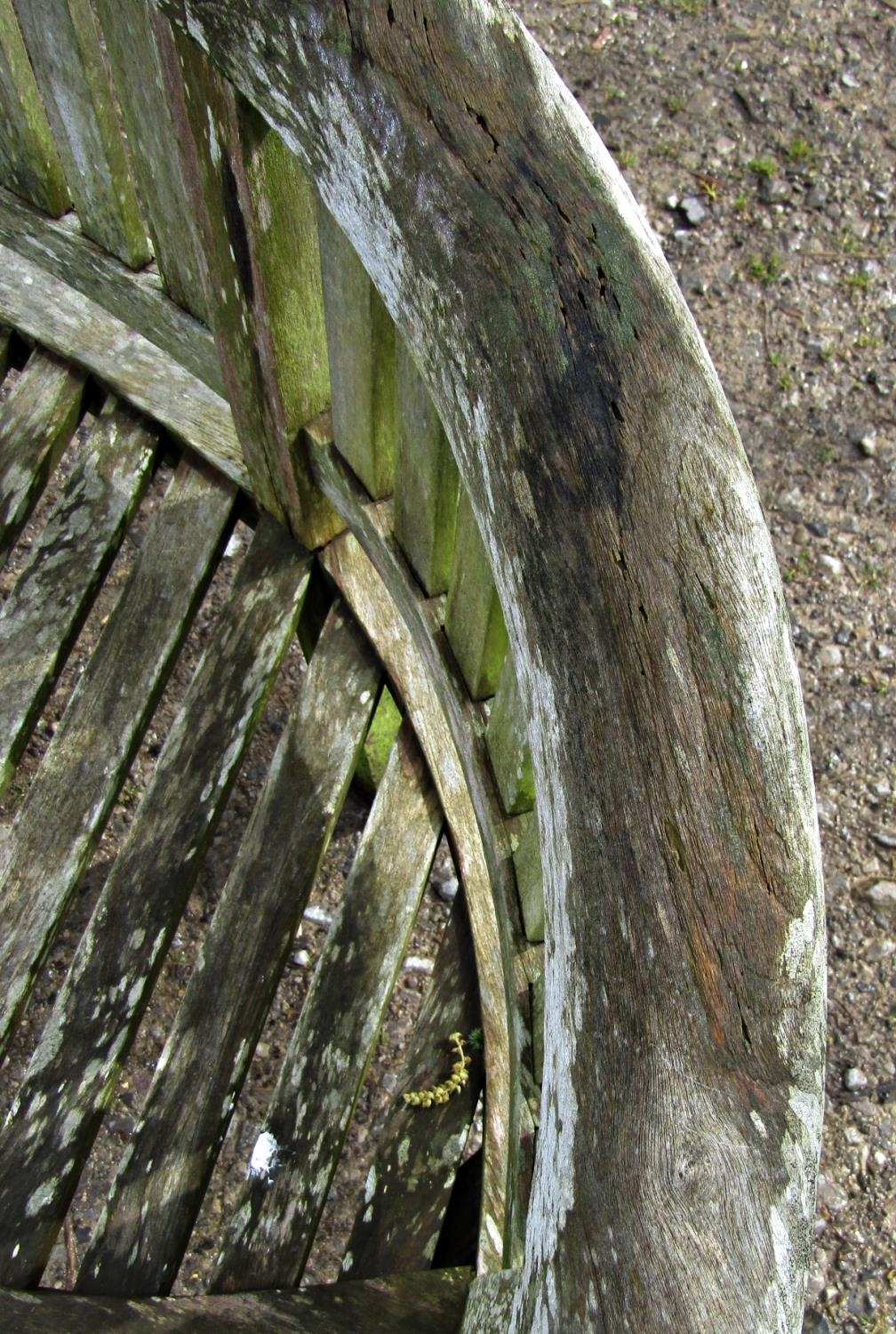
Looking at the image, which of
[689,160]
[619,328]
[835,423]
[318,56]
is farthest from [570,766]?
[689,160]

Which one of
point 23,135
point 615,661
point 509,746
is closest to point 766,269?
point 23,135

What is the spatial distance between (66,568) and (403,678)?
60 cm

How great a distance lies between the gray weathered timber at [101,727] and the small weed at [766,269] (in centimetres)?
220

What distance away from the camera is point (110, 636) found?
1956 millimetres

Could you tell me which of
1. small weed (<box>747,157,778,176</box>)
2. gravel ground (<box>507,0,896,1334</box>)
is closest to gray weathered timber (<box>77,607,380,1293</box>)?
gravel ground (<box>507,0,896,1334</box>)

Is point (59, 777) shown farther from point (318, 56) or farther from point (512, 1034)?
point (318, 56)

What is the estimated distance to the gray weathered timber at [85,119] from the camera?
1.67 m

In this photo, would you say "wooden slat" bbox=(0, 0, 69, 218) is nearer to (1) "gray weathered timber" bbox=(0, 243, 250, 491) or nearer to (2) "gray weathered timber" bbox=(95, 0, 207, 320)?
(1) "gray weathered timber" bbox=(0, 243, 250, 491)

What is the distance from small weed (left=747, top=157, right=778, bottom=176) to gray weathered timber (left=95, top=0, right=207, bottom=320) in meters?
2.54

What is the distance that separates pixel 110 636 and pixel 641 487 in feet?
4.28

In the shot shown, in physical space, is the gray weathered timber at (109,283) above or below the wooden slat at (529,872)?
above

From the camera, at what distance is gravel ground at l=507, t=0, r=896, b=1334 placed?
8.52 ft

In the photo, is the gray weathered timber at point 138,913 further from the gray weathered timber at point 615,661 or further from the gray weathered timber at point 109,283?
the gray weathered timber at point 615,661

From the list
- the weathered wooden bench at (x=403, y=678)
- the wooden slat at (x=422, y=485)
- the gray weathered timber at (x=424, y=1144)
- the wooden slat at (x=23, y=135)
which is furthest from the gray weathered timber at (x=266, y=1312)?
the wooden slat at (x=23, y=135)
